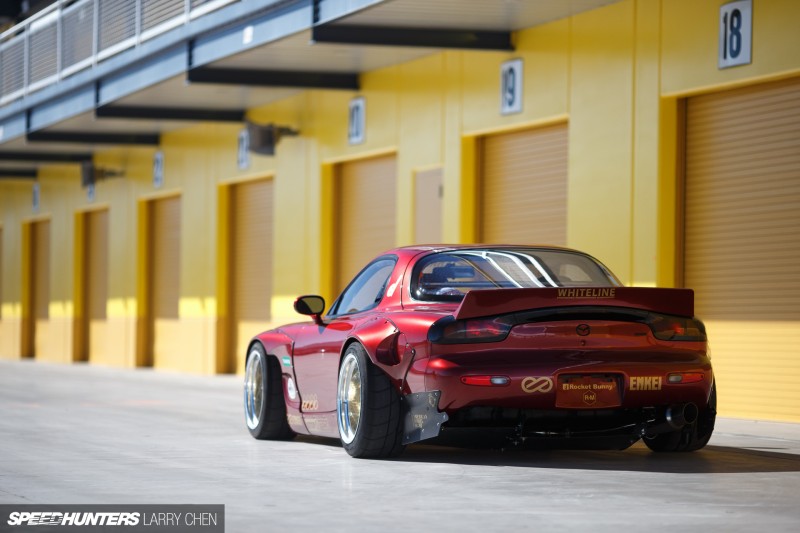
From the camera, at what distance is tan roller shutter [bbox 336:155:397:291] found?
20031 mm

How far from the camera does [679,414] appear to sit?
8727 mm

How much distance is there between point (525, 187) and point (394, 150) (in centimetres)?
294

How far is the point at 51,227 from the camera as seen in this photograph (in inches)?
1309

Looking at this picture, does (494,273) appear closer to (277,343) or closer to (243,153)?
(277,343)

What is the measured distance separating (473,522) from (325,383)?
3.53 metres

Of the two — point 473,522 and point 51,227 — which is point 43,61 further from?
point 473,522

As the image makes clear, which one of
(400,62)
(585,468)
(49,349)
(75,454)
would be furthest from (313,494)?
(49,349)

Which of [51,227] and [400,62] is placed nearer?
[400,62]

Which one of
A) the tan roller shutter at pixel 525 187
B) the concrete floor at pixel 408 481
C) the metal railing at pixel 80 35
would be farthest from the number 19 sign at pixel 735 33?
the metal railing at pixel 80 35

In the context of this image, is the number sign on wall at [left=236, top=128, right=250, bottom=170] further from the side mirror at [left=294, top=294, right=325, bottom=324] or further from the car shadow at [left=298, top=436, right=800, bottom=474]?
the car shadow at [left=298, top=436, right=800, bottom=474]

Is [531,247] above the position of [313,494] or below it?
above

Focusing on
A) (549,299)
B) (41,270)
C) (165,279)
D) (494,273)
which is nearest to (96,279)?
(41,270)

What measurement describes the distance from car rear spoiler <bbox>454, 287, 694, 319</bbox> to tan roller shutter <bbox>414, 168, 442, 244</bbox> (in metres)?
10.0

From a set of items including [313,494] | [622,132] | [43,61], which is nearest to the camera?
[313,494]
